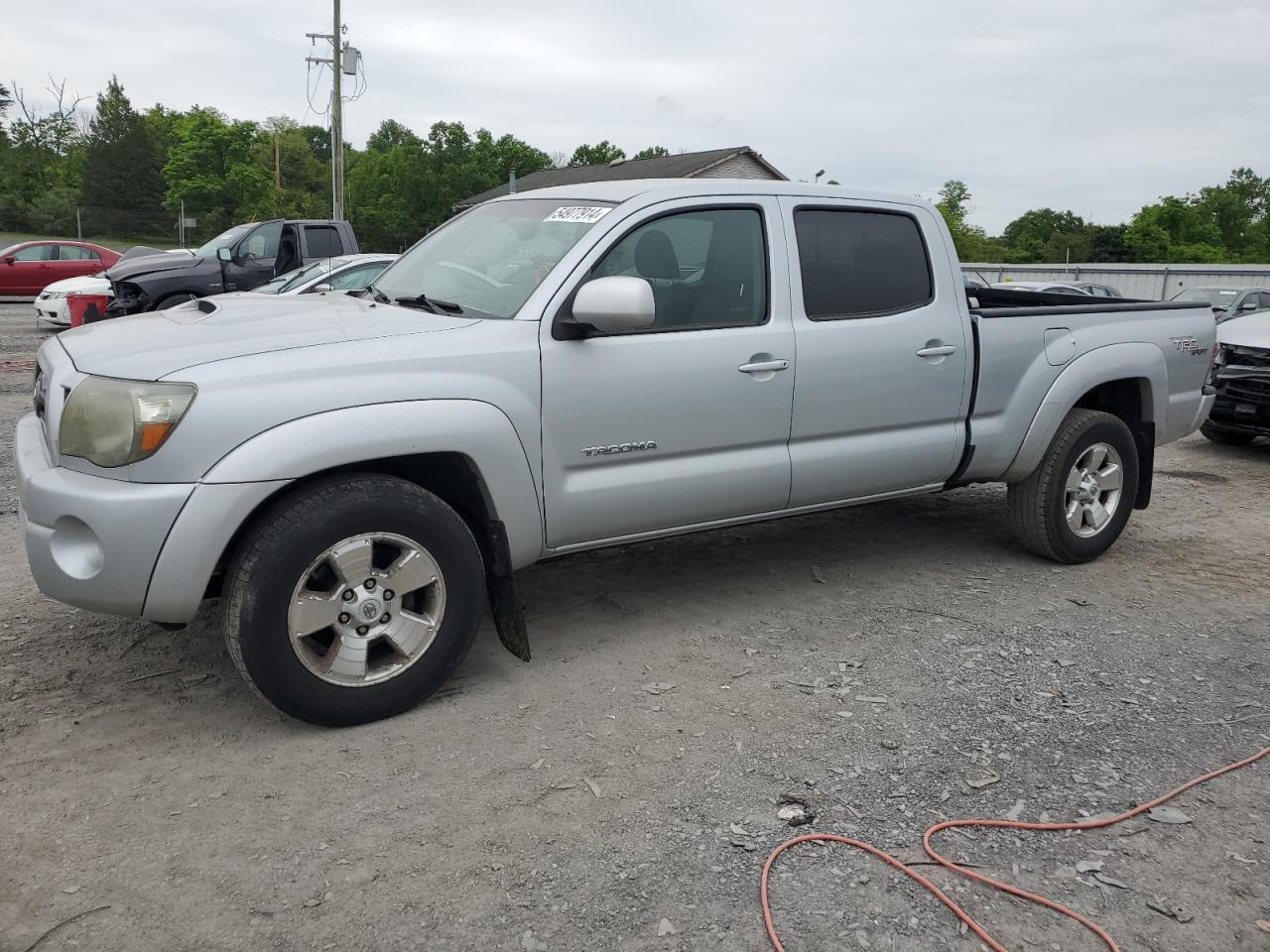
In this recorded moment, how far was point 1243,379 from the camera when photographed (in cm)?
882

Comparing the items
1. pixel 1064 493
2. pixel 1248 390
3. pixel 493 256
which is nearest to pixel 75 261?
pixel 493 256

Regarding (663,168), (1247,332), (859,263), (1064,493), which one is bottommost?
(1064,493)

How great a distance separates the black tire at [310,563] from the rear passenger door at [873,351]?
61.6 inches

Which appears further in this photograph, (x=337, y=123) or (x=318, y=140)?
(x=318, y=140)

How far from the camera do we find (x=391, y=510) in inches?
133

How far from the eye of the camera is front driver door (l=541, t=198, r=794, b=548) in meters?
3.79

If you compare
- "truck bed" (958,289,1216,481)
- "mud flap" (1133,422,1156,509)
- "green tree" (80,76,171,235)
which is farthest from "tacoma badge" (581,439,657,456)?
"green tree" (80,76,171,235)

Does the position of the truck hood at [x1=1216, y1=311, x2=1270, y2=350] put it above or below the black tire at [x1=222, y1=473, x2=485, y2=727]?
above

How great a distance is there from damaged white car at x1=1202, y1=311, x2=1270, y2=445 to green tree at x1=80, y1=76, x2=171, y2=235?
59160 millimetres

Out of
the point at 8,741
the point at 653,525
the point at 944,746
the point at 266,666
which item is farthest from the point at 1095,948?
the point at 8,741

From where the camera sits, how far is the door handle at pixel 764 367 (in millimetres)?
4121

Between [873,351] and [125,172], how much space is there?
7176 centimetres

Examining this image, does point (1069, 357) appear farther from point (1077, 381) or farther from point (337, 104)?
point (337, 104)

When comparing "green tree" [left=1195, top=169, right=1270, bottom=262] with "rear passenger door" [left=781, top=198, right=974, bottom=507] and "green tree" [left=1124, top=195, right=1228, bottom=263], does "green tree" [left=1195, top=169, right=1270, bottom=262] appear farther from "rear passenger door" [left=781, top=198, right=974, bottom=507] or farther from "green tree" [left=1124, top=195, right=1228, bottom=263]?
"rear passenger door" [left=781, top=198, right=974, bottom=507]
